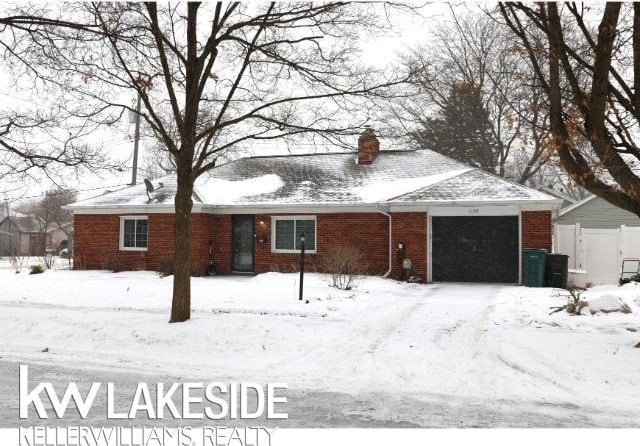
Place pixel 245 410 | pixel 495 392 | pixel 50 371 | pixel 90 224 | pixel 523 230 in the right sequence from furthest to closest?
pixel 90 224 → pixel 523 230 → pixel 50 371 → pixel 495 392 → pixel 245 410

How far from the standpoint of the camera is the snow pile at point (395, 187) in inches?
666

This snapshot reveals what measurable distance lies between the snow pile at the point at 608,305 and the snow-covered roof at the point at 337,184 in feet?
20.2

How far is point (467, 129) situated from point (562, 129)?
1049 inches

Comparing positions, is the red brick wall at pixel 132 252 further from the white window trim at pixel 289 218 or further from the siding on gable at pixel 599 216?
the siding on gable at pixel 599 216

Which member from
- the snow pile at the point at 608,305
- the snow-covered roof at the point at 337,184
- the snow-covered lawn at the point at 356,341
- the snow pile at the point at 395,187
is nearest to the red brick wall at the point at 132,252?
the snow-covered roof at the point at 337,184

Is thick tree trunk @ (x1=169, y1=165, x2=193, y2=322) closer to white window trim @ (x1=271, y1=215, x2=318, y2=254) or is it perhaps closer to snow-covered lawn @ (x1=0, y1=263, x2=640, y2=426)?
snow-covered lawn @ (x1=0, y1=263, x2=640, y2=426)

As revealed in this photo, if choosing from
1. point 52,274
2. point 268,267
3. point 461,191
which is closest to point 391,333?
point 461,191

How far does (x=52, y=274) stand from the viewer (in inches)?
708

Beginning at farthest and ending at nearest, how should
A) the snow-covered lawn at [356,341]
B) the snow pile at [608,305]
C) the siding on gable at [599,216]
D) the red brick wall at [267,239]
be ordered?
the siding on gable at [599,216] → the red brick wall at [267,239] → the snow pile at [608,305] → the snow-covered lawn at [356,341]

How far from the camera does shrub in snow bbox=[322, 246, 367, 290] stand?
1331 centimetres

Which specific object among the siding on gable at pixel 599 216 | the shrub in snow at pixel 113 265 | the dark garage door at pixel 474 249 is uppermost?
Result: the siding on gable at pixel 599 216

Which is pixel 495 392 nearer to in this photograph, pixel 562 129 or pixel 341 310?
pixel 562 129

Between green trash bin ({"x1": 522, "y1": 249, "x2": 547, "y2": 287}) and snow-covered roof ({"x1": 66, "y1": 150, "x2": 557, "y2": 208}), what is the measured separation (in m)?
1.58

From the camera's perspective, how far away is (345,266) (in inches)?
587
